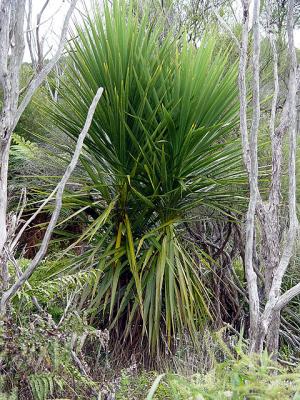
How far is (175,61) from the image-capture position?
346cm

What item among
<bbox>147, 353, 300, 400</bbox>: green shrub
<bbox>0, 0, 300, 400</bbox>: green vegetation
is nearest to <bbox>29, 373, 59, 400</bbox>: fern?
<bbox>147, 353, 300, 400</bbox>: green shrub

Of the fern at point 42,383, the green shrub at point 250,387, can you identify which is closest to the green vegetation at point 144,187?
the fern at point 42,383

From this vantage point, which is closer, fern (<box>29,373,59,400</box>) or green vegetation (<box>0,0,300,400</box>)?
fern (<box>29,373,59,400</box>)

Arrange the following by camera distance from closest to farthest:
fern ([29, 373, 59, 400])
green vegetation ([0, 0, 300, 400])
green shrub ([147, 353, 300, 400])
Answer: green shrub ([147, 353, 300, 400]) < fern ([29, 373, 59, 400]) < green vegetation ([0, 0, 300, 400])

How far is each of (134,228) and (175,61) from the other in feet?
4.11

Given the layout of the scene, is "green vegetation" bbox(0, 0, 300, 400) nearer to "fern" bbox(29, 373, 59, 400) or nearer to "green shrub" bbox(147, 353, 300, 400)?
"fern" bbox(29, 373, 59, 400)

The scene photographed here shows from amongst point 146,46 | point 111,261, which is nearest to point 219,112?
point 146,46

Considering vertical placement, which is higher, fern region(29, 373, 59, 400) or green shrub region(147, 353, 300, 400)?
green shrub region(147, 353, 300, 400)

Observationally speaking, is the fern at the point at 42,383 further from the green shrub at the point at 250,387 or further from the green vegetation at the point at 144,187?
the green vegetation at the point at 144,187

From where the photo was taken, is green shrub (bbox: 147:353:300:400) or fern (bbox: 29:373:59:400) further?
fern (bbox: 29:373:59:400)

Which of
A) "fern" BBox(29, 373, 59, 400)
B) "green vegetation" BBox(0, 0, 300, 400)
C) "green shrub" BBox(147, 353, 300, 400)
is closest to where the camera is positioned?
"green shrub" BBox(147, 353, 300, 400)

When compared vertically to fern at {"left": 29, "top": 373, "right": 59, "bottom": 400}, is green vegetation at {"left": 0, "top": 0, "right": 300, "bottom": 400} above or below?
above

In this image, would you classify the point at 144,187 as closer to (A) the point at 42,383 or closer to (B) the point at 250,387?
(A) the point at 42,383

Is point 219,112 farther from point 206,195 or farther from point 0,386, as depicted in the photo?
point 0,386
